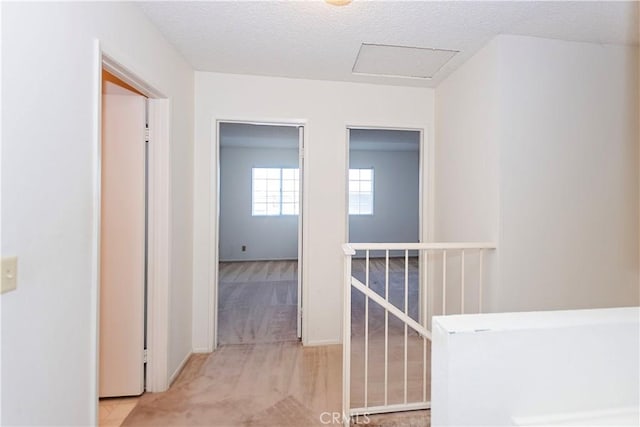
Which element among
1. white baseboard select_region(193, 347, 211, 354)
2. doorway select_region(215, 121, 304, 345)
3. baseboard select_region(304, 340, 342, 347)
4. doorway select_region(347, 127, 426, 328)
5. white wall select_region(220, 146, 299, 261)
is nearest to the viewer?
white baseboard select_region(193, 347, 211, 354)

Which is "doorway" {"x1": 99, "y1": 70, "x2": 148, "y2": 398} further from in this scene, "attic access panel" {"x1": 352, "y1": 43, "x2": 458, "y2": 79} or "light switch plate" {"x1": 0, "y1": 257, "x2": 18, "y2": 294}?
"attic access panel" {"x1": 352, "y1": 43, "x2": 458, "y2": 79}

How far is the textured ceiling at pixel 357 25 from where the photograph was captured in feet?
5.48

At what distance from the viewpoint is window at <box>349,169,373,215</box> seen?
6.60m

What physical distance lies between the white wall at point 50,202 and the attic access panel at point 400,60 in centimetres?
158

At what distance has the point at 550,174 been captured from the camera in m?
1.99

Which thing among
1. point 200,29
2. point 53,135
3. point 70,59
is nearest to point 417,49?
point 200,29

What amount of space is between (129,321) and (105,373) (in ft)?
1.19

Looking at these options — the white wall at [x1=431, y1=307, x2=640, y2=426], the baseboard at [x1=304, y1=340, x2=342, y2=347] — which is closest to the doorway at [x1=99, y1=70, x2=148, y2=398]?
the baseboard at [x1=304, y1=340, x2=342, y2=347]

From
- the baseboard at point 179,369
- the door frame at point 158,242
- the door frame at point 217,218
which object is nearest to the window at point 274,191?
the door frame at point 217,218

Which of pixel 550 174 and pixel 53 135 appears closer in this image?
pixel 53 135

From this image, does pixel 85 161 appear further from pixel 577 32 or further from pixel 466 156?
pixel 577 32

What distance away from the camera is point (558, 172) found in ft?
6.55

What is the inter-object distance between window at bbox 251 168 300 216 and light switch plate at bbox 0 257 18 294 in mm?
5253

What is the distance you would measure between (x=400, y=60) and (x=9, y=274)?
2.53m
